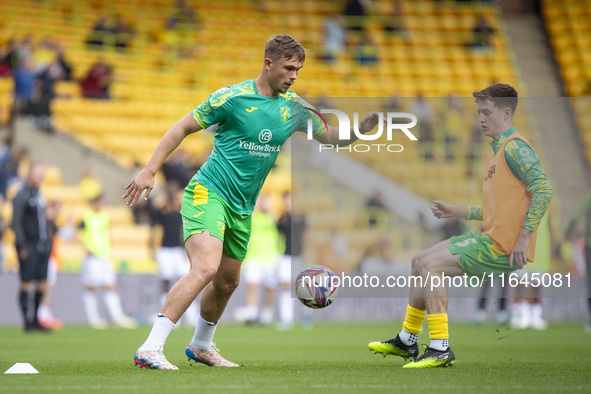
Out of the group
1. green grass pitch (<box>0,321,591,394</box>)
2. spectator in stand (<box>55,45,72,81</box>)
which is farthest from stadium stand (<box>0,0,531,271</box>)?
green grass pitch (<box>0,321,591,394</box>)

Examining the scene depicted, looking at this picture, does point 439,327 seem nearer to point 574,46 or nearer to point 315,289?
point 315,289

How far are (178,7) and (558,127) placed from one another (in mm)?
9977

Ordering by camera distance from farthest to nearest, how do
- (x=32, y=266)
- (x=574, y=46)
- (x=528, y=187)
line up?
(x=574, y=46) < (x=32, y=266) < (x=528, y=187)

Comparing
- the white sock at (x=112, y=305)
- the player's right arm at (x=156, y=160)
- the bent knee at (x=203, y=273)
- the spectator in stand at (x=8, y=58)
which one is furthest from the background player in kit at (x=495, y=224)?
the spectator in stand at (x=8, y=58)

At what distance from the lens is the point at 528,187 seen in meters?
6.62

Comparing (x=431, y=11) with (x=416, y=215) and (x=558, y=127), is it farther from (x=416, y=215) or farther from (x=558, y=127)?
(x=416, y=215)

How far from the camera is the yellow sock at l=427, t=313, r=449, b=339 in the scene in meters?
6.70

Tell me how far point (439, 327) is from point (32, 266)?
817 centimetres

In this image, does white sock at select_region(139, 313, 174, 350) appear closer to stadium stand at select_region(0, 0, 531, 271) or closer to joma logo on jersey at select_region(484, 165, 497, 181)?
joma logo on jersey at select_region(484, 165, 497, 181)

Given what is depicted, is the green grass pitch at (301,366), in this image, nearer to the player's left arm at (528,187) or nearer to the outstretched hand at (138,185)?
the player's left arm at (528,187)

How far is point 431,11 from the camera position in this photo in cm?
2416

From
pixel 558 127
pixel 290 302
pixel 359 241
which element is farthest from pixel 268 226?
pixel 558 127

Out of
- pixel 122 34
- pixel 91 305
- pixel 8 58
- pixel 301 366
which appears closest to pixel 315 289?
pixel 301 366

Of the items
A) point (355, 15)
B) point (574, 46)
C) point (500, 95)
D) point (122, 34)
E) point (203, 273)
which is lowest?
point (203, 273)
